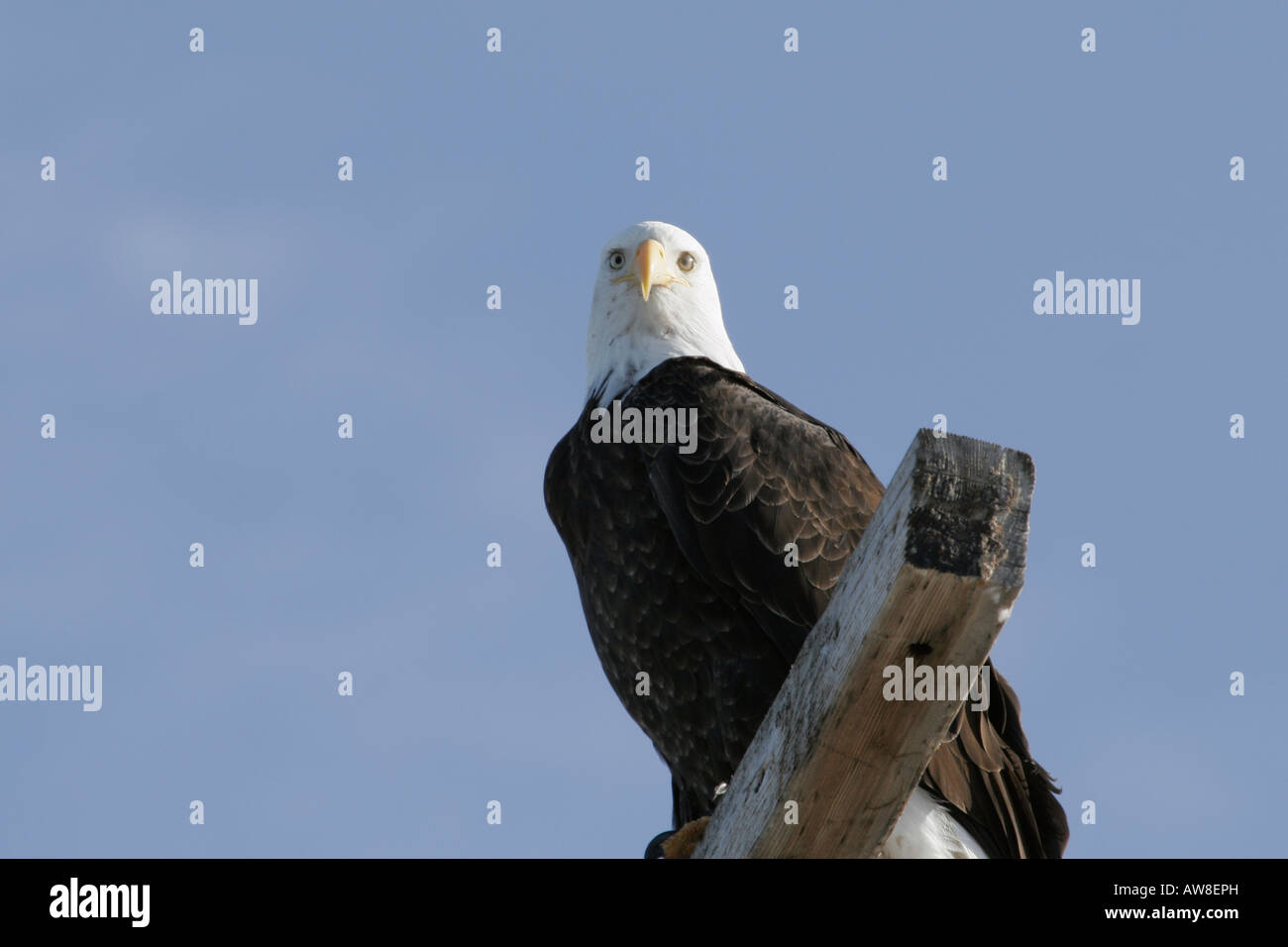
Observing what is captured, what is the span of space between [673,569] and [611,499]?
36 cm

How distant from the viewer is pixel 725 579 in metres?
4.84

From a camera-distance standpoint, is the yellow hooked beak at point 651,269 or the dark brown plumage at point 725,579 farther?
the yellow hooked beak at point 651,269

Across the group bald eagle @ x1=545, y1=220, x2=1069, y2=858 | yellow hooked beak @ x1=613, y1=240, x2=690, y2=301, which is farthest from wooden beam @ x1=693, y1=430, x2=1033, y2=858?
yellow hooked beak @ x1=613, y1=240, x2=690, y2=301

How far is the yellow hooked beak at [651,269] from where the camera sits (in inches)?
240

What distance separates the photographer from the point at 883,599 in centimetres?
240

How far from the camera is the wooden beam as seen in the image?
233 cm
